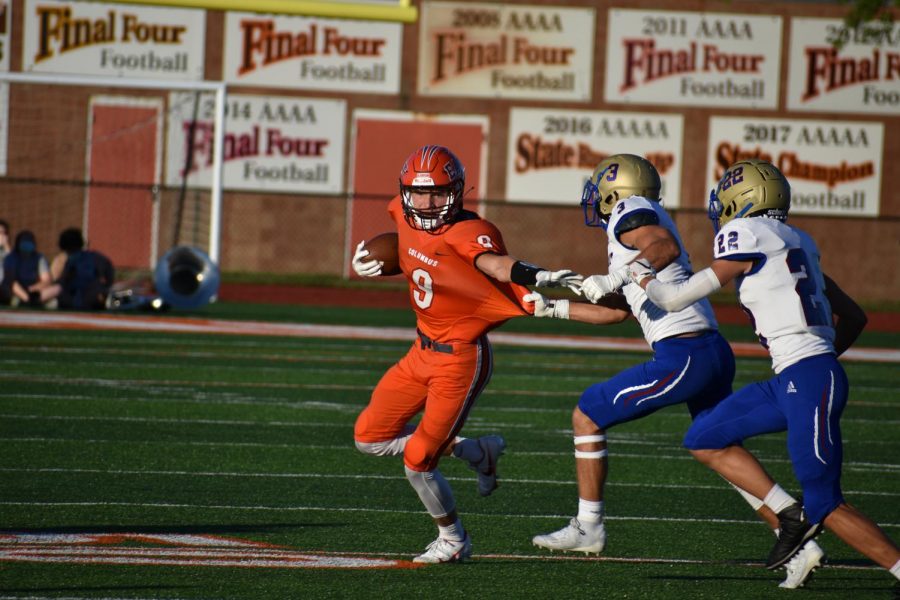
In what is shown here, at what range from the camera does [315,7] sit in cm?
1452

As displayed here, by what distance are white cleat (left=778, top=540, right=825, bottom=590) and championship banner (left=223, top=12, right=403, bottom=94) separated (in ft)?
70.3

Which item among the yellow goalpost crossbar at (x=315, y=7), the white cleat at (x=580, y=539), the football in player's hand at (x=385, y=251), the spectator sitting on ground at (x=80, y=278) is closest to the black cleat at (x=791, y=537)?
the white cleat at (x=580, y=539)

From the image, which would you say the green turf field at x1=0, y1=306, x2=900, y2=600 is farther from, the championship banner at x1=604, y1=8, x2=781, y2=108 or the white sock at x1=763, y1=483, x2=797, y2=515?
the championship banner at x1=604, y1=8, x2=781, y2=108

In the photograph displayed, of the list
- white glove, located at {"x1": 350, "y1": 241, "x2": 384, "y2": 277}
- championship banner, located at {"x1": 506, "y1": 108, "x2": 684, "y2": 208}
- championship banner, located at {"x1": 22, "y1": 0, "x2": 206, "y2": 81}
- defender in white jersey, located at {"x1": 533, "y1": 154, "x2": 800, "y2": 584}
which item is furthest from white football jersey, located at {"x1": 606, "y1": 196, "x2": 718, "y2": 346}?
championship banner, located at {"x1": 22, "y1": 0, "x2": 206, "y2": 81}

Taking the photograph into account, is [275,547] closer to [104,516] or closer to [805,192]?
[104,516]

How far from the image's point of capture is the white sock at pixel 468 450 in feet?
20.1

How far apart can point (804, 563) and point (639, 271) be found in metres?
1.30

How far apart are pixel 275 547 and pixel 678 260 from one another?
2.14 meters

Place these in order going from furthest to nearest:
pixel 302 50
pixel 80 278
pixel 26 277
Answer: pixel 302 50, pixel 26 277, pixel 80 278

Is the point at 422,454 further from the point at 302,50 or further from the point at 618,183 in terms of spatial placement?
the point at 302,50

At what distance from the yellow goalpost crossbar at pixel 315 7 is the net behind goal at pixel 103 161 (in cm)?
961

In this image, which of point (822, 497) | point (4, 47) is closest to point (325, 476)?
point (822, 497)

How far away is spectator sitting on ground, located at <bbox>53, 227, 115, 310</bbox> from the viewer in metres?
17.7

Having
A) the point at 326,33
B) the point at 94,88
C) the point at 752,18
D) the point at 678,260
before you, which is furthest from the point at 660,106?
the point at 678,260
